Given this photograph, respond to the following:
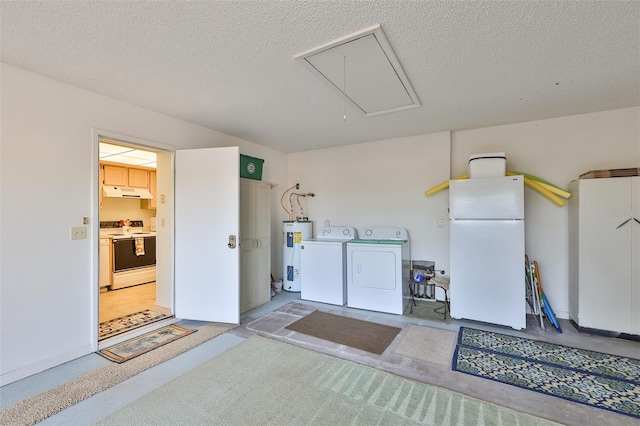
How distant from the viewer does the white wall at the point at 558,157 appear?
3312 millimetres

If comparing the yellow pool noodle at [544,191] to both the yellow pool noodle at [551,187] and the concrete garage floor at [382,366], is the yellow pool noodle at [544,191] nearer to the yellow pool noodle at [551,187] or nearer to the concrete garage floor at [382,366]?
the yellow pool noodle at [551,187]

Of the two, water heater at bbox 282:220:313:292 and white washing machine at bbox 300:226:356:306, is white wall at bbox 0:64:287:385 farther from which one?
water heater at bbox 282:220:313:292

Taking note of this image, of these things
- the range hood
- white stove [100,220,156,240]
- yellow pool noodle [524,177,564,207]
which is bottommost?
white stove [100,220,156,240]

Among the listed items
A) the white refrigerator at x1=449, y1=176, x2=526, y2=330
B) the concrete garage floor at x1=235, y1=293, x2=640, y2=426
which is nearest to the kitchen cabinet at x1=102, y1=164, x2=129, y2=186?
the concrete garage floor at x1=235, y1=293, x2=640, y2=426

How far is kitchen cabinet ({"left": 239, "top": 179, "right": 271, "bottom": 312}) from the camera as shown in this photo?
3.91m

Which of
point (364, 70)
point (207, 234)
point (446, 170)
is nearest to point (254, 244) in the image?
point (207, 234)

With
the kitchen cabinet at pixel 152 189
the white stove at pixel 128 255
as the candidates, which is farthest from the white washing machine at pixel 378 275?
the kitchen cabinet at pixel 152 189

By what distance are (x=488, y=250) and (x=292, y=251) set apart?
302 centimetres

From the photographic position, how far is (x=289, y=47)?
204cm

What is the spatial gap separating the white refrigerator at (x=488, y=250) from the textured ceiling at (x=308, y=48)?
1.01 m

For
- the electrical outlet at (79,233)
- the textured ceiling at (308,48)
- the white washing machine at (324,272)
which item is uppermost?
the textured ceiling at (308,48)

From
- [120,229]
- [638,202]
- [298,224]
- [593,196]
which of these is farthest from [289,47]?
[120,229]

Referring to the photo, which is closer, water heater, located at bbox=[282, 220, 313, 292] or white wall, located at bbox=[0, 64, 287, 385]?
white wall, located at bbox=[0, 64, 287, 385]

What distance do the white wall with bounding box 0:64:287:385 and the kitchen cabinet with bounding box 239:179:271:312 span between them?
162 centimetres
